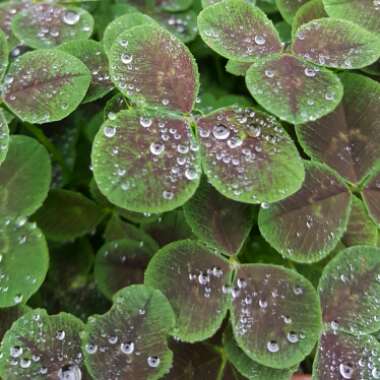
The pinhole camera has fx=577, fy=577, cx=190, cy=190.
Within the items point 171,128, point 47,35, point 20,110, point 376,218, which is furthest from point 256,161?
point 47,35

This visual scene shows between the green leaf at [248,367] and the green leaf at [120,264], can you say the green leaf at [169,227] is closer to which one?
the green leaf at [120,264]

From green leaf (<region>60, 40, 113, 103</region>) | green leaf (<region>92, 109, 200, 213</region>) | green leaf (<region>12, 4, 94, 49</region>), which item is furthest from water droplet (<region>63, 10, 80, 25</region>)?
green leaf (<region>92, 109, 200, 213</region>)

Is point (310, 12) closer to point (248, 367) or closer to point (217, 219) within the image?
point (217, 219)

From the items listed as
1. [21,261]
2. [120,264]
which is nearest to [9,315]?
[21,261]

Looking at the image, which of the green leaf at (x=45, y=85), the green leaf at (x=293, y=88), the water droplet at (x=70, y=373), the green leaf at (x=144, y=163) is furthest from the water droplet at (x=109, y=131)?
the water droplet at (x=70, y=373)

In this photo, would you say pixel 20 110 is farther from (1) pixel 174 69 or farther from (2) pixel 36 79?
(1) pixel 174 69

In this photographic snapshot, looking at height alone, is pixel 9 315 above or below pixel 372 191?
below
